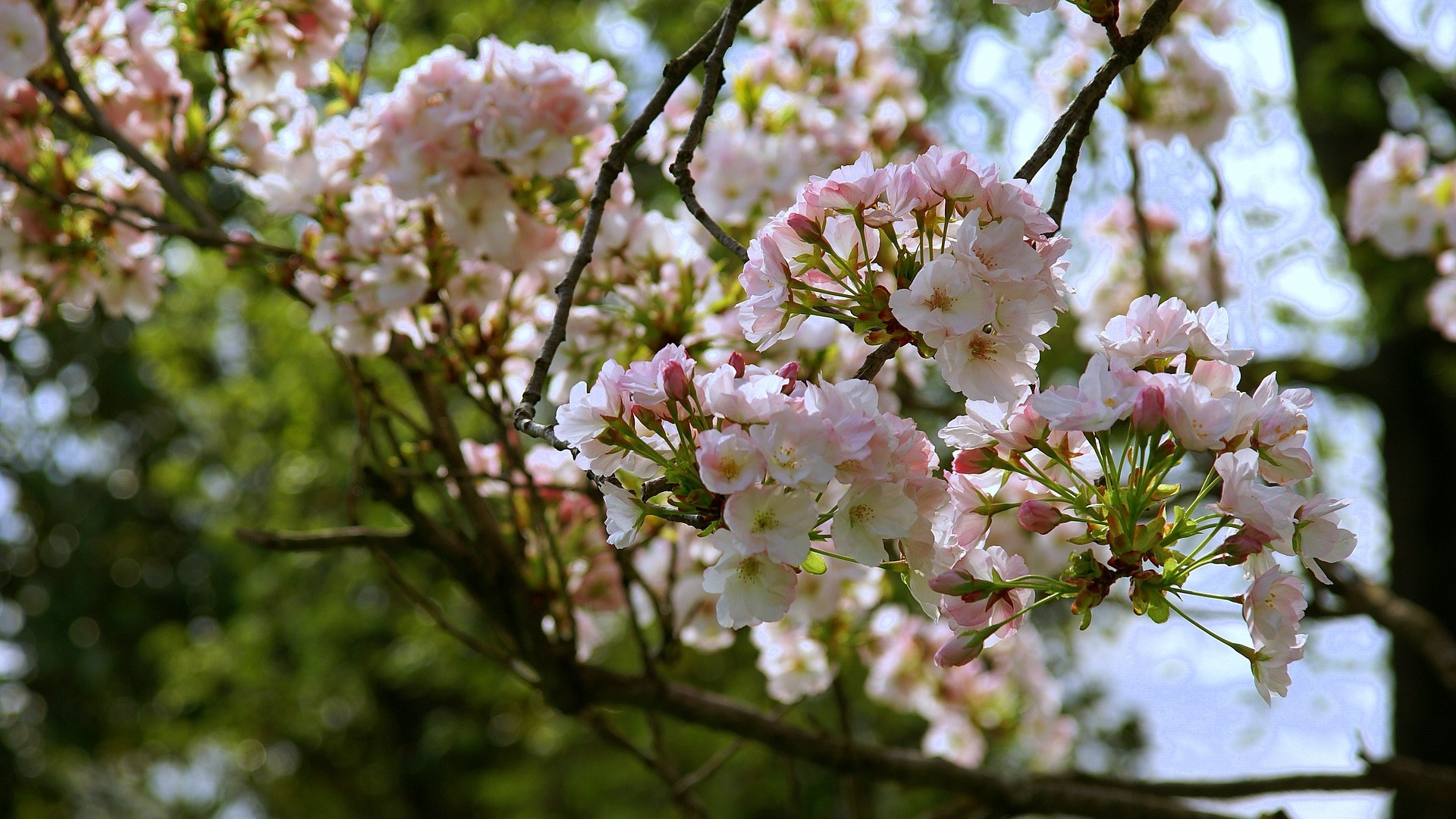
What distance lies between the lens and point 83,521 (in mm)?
10555

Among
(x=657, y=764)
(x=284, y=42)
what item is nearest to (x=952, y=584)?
(x=657, y=764)

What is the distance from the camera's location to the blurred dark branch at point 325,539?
2.04m

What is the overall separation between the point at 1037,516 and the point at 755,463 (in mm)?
308

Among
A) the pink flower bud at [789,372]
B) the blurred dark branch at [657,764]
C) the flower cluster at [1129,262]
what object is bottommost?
the blurred dark branch at [657,764]

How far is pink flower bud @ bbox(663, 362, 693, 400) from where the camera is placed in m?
1.04

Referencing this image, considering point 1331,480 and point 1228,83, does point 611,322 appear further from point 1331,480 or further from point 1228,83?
point 1331,480

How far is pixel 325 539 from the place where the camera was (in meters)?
2.11

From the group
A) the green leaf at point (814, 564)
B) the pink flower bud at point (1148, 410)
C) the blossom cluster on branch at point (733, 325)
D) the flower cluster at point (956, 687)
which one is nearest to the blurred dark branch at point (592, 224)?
the blossom cluster on branch at point (733, 325)

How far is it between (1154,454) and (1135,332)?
0.46 feet

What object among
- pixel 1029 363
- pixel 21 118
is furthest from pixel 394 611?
pixel 1029 363

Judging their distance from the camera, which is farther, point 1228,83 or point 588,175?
point 1228,83

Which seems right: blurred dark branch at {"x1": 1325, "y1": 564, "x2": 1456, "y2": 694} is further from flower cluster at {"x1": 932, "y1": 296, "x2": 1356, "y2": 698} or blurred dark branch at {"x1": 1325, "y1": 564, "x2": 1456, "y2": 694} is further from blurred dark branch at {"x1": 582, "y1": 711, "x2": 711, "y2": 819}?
flower cluster at {"x1": 932, "y1": 296, "x2": 1356, "y2": 698}

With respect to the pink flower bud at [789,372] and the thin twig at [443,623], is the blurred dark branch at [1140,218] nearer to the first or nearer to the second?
the thin twig at [443,623]

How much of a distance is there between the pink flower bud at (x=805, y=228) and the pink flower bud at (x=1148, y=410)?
0.34m
